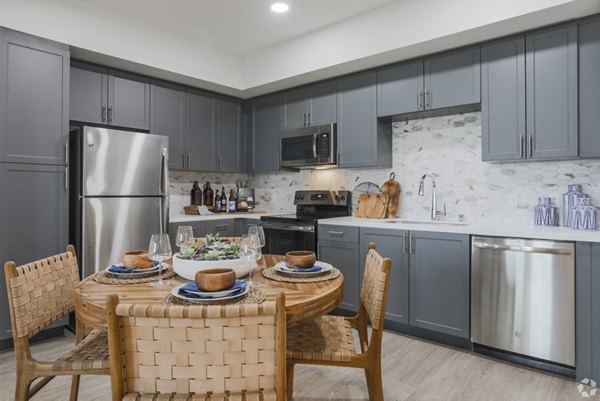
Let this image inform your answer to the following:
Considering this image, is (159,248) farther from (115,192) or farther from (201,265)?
(115,192)

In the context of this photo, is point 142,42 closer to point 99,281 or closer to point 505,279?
point 99,281

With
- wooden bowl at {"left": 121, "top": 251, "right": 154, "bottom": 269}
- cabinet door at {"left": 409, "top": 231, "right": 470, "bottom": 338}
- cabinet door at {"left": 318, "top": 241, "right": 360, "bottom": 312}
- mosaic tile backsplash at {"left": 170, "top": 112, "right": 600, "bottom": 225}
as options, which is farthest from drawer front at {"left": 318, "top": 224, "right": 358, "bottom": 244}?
wooden bowl at {"left": 121, "top": 251, "right": 154, "bottom": 269}

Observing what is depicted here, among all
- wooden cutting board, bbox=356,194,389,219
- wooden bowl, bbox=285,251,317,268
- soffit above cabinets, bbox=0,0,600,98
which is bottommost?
wooden bowl, bbox=285,251,317,268

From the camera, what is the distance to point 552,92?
271 cm

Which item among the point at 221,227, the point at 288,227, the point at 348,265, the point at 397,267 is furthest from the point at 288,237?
the point at 397,267

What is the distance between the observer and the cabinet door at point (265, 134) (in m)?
4.46

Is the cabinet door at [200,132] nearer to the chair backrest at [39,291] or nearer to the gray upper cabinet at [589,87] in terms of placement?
the chair backrest at [39,291]

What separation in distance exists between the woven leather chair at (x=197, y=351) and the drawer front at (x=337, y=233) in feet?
7.73

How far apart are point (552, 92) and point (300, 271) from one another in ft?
7.42

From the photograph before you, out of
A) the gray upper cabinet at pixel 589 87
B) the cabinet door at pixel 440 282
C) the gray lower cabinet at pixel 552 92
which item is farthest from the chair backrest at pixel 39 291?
the gray upper cabinet at pixel 589 87

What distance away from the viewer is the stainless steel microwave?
3.91 metres

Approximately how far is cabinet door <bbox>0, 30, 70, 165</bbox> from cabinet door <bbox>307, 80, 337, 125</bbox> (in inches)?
87.0

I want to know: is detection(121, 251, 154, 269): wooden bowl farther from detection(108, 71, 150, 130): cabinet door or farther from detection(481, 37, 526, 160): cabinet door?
detection(481, 37, 526, 160): cabinet door

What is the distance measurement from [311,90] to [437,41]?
146 cm
